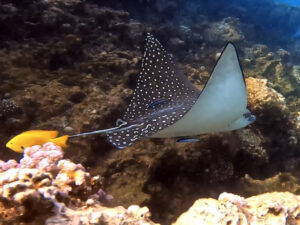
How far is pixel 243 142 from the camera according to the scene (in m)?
4.40

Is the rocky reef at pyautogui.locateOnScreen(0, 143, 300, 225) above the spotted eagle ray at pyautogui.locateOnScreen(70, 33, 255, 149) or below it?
below

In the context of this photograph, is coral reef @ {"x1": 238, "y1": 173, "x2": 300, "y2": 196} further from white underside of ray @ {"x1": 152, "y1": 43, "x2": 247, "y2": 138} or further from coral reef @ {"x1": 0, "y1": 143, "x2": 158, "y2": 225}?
coral reef @ {"x1": 0, "y1": 143, "x2": 158, "y2": 225}

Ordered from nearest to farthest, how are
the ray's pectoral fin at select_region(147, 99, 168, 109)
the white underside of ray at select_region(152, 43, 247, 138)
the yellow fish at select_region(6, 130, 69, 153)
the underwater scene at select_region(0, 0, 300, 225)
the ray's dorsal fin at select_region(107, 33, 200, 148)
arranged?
the underwater scene at select_region(0, 0, 300, 225), the white underside of ray at select_region(152, 43, 247, 138), the yellow fish at select_region(6, 130, 69, 153), the ray's pectoral fin at select_region(147, 99, 168, 109), the ray's dorsal fin at select_region(107, 33, 200, 148)

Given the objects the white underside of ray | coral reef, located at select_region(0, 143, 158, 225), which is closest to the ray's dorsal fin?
the white underside of ray

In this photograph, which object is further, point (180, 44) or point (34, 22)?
point (180, 44)

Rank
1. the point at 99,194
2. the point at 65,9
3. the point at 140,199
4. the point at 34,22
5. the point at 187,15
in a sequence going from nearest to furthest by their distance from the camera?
1. the point at 99,194
2. the point at 140,199
3. the point at 34,22
4. the point at 65,9
5. the point at 187,15

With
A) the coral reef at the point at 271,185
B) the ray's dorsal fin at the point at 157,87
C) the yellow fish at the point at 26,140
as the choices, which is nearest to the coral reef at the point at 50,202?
the yellow fish at the point at 26,140

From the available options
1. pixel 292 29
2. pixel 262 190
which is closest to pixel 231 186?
pixel 262 190

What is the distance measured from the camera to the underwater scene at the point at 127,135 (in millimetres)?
2289

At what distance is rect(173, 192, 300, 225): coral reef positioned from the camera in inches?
90.5

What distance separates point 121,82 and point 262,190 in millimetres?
3684

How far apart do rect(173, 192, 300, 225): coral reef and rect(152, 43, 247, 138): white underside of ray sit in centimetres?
97

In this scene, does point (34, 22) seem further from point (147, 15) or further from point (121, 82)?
point (147, 15)

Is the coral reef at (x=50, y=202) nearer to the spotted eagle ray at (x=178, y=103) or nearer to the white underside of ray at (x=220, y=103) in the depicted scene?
the spotted eagle ray at (x=178, y=103)
